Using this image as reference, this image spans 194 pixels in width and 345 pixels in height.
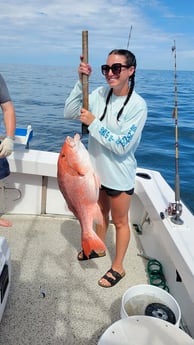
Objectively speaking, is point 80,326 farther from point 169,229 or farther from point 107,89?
point 107,89

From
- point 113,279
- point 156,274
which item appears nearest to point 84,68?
point 113,279

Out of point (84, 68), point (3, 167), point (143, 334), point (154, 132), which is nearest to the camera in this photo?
point (143, 334)

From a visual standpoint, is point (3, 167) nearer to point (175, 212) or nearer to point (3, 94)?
point (3, 94)

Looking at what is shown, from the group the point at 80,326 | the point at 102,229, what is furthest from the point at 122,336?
the point at 102,229

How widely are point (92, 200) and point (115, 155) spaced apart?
0.46 m

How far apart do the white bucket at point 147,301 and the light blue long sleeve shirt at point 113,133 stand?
2.43 ft

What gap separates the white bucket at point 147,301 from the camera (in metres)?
2.11

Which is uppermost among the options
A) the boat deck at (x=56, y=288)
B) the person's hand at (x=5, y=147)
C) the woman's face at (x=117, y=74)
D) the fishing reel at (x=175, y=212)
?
the woman's face at (x=117, y=74)

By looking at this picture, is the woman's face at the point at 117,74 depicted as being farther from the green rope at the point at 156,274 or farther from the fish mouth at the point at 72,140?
the green rope at the point at 156,274

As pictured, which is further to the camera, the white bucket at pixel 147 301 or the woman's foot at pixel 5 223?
the woman's foot at pixel 5 223

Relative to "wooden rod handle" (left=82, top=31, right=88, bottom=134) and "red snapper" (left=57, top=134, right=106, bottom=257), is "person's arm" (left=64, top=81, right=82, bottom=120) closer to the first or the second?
→ "wooden rod handle" (left=82, top=31, right=88, bottom=134)

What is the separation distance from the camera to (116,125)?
2174 millimetres

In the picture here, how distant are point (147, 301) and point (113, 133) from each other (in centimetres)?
120

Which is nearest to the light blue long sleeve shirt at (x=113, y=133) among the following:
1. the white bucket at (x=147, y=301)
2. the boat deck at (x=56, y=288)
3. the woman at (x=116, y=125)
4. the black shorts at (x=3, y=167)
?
the woman at (x=116, y=125)
